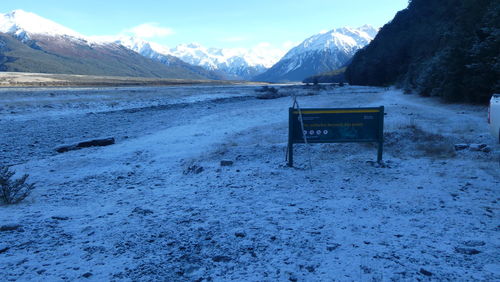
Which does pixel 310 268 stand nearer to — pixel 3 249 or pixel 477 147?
pixel 3 249

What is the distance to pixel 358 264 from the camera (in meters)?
4.29

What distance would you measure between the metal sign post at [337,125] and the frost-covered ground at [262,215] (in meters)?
0.77

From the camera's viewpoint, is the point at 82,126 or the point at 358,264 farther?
the point at 82,126

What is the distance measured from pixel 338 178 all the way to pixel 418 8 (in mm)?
85144

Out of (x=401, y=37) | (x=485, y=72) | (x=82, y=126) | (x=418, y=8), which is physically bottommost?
(x=82, y=126)

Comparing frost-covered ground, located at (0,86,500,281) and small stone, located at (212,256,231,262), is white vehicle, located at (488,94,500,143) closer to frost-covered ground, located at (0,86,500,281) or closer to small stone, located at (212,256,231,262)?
frost-covered ground, located at (0,86,500,281)

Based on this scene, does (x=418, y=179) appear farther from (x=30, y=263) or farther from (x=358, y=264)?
(x=30, y=263)

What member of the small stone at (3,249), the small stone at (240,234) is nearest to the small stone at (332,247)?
the small stone at (240,234)

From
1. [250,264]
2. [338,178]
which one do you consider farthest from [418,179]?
[250,264]

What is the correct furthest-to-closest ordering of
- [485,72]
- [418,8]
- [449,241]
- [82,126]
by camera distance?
[418,8] → [485,72] → [82,126] → [449,241]

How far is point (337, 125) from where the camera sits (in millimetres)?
9023

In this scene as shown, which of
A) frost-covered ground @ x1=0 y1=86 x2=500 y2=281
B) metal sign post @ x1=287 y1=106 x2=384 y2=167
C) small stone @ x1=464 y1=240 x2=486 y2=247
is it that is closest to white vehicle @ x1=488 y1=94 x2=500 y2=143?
frost-covered ground @ x1=0 y1=86 x2=500 y2=281

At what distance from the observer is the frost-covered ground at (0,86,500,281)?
14.1ft

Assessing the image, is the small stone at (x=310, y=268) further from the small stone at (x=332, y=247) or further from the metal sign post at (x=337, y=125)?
the metal sign post at (x=337, y=125)
